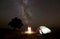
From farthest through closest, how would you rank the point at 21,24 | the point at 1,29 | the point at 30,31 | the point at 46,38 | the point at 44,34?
the point at 21,24 < the point at 1,29 < the point at 30,31 < the point at 44,34 < the point at 46,38

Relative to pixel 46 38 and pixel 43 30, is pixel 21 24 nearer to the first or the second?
pixel 43 30

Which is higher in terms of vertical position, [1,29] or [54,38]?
[1,29]

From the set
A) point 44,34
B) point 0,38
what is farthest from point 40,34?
point 0,38

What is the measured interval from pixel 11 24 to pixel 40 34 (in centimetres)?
2539

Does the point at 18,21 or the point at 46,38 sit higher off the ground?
the point at 18,21

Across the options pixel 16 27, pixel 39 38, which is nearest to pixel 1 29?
pixel 16 27

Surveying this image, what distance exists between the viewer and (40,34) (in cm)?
3195

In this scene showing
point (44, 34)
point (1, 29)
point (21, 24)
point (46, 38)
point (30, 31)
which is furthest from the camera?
point (21, 24)

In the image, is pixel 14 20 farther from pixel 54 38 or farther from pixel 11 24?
pixel 54 38

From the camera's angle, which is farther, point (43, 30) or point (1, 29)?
point (1, 29)

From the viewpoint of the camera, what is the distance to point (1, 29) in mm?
48344

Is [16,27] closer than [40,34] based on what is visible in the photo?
No

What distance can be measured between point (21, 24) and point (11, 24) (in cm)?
327

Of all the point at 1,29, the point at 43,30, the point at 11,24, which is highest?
the point at 11,24
